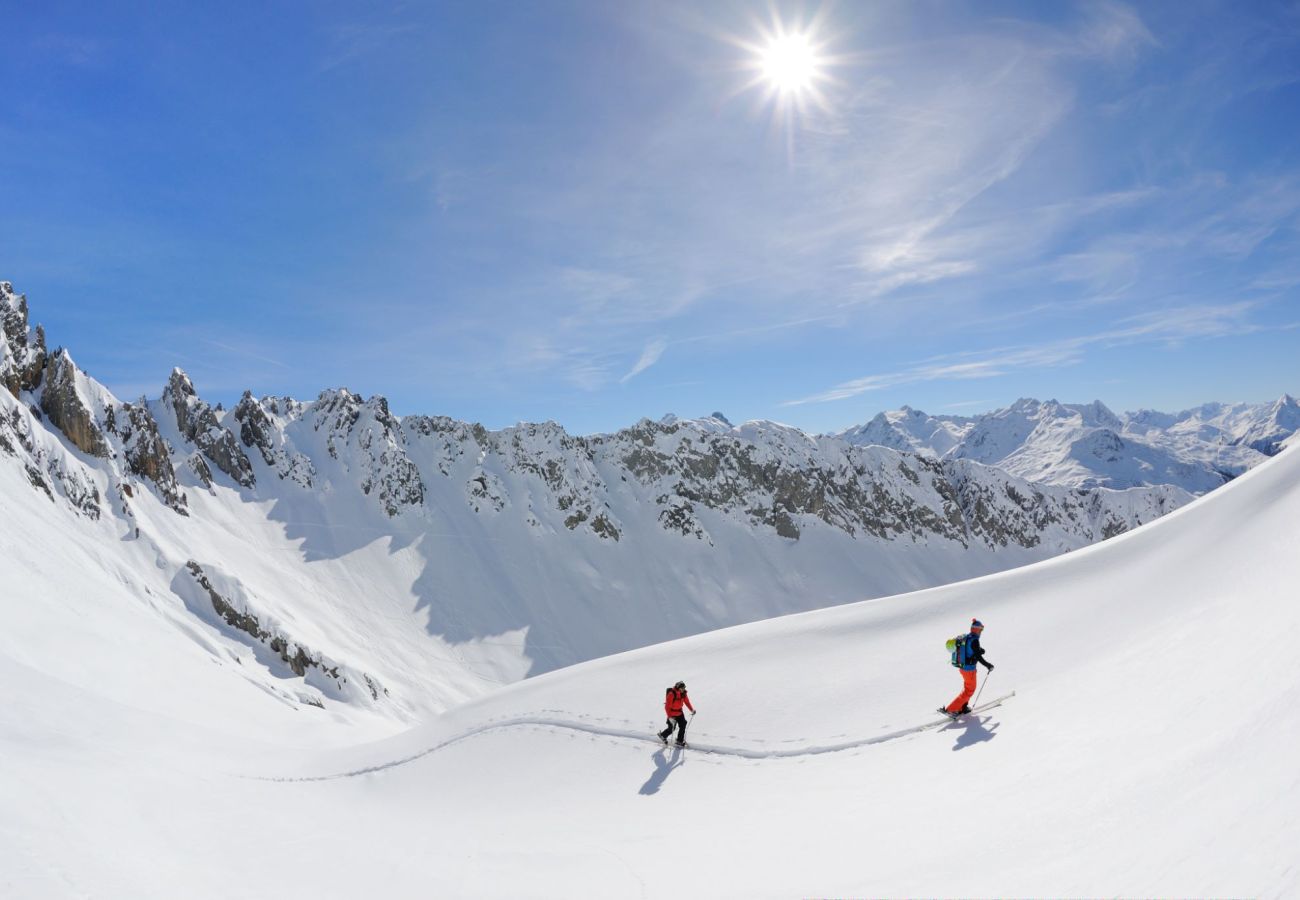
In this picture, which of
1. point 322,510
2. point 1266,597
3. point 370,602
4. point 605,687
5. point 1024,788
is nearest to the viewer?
point 1024,788

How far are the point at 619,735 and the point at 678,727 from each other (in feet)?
5.85

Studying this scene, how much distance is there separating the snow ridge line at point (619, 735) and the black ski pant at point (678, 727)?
12.3 inches

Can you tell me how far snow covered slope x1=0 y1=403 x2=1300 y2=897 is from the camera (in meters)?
6.09

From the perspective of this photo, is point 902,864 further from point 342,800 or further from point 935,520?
point 935,520

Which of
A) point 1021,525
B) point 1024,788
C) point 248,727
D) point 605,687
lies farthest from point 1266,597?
point 1021,525

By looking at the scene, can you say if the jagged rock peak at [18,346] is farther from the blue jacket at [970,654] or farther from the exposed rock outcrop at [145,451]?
the blue jacket at [970,654]

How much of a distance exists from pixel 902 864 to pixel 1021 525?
196666 mm

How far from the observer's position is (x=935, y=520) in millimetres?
159750

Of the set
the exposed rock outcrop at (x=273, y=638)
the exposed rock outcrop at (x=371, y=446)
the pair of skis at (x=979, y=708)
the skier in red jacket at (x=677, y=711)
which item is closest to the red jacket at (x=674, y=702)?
the skier in red jacket at (x=677, y=711)

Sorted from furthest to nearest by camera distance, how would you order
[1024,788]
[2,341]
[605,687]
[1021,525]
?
[1021,525], [2,341], [605,687], [1024,788]

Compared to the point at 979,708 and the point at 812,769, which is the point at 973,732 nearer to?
the point at 979,708

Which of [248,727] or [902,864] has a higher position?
[248,727]

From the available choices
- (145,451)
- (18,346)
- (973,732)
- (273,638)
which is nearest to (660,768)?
(973,732)

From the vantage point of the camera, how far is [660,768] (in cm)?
1342
